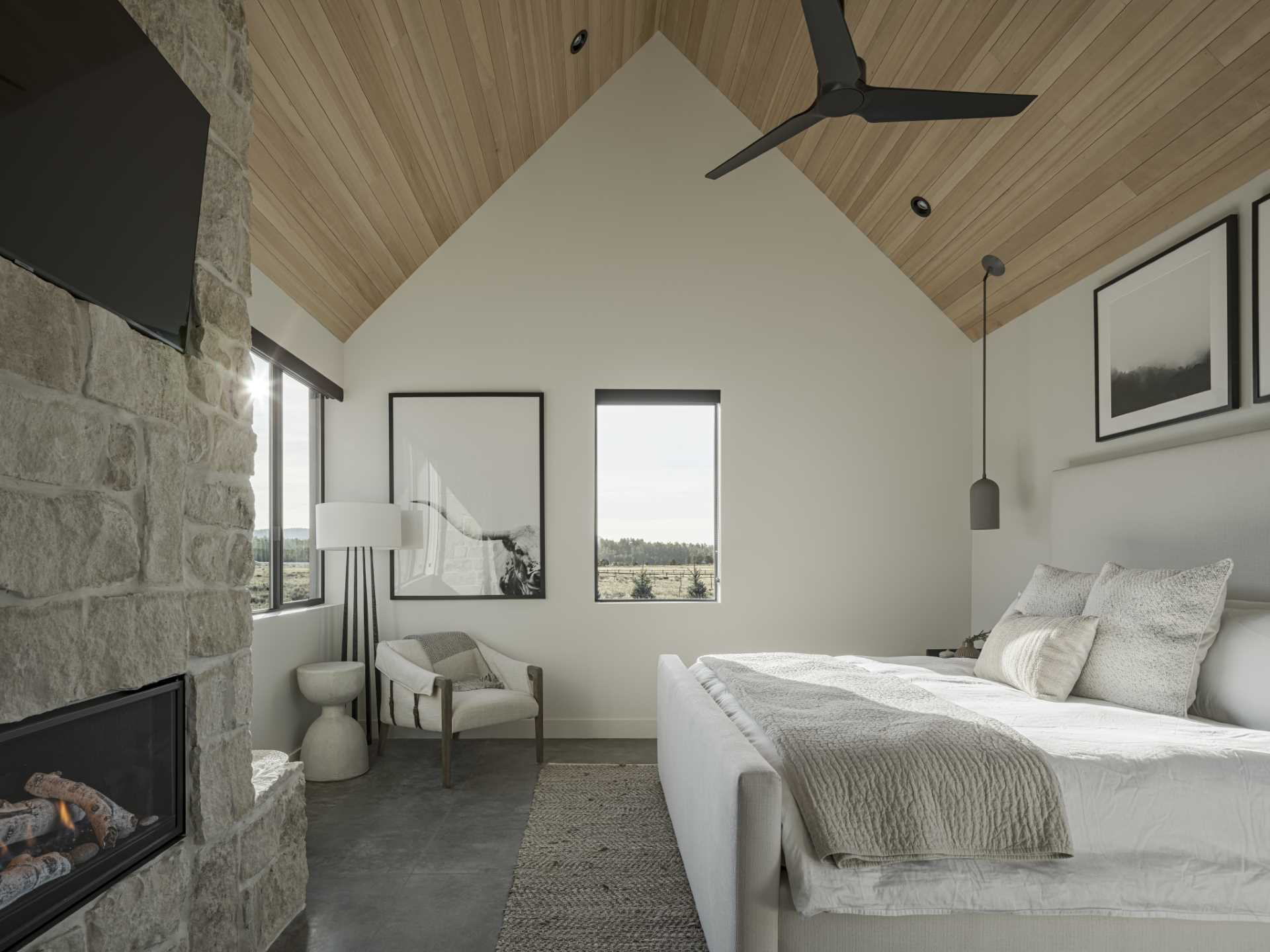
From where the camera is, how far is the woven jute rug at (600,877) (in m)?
2.39

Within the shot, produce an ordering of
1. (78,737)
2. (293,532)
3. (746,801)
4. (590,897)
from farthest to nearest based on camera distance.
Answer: (293,532) → (590,897) → (746,801) → (78,737)

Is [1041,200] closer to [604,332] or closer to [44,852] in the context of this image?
Result: [604,332]

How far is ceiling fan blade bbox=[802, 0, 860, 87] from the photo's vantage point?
7.40ft

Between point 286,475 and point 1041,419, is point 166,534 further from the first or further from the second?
point 1041,419

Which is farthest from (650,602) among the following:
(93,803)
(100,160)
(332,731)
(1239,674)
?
(100,160)

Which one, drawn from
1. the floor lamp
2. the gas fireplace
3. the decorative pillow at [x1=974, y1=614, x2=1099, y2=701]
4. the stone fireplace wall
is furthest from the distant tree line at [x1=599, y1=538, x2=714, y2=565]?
the gas fireplace

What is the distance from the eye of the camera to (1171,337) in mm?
3236

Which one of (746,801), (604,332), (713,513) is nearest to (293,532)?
(604,332)

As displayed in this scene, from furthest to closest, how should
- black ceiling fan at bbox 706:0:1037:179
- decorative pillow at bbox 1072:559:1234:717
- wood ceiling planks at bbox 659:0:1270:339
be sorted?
wood ceiling planks at bbox 659:0:1270:339, decorative pillow at bbox 1072:559:1234:717, black ceiling fan at bbox 706:0:1037:179

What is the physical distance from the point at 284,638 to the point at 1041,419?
3932mm

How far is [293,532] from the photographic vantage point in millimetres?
4281

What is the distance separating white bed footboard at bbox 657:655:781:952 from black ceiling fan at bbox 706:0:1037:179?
6.40 ft

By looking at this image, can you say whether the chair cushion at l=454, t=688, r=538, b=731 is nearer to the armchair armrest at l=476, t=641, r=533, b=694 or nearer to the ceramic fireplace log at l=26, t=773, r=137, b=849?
the armchair armrest at l=476, t=641, r=533, b=694

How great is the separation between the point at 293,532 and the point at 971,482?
385cm
